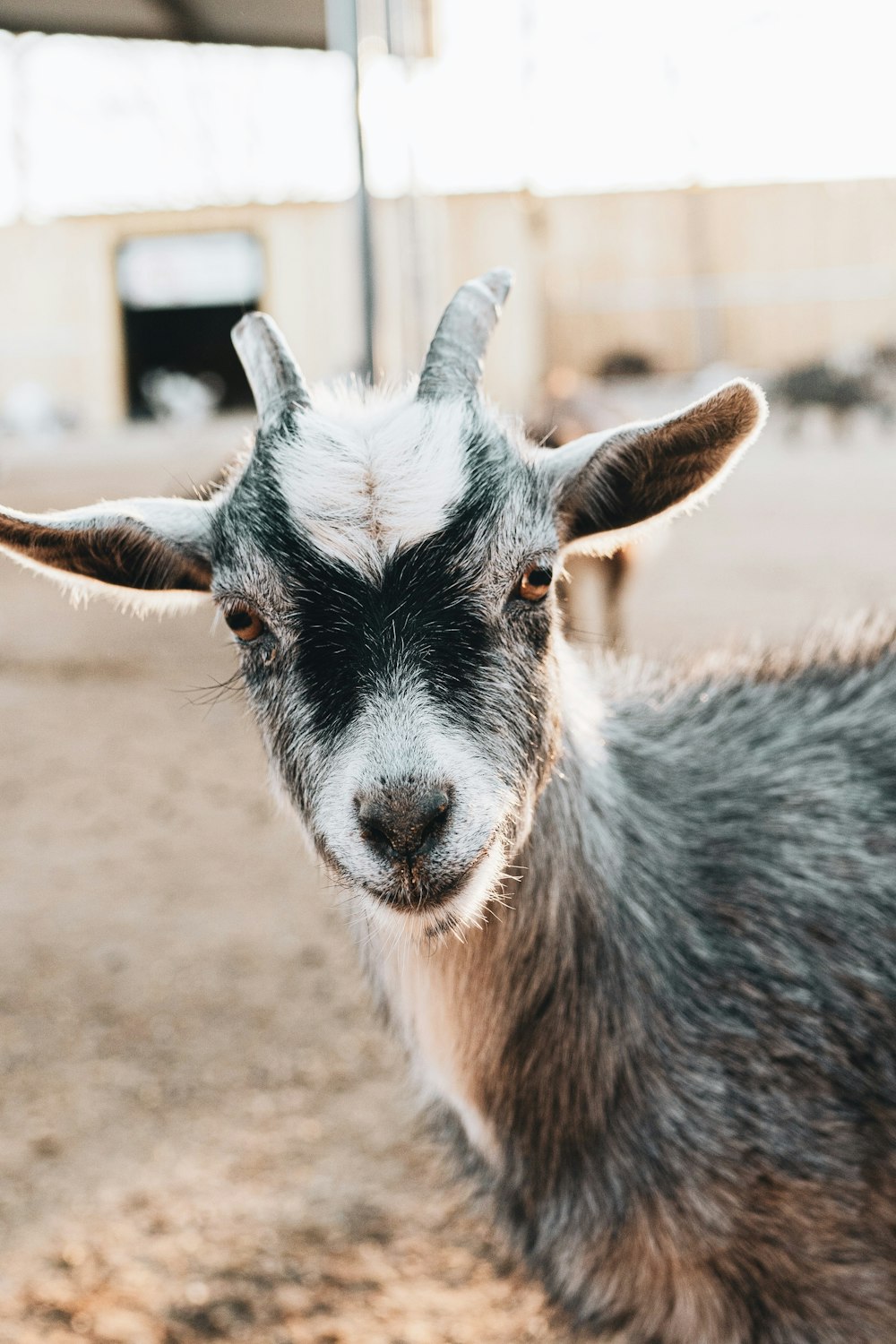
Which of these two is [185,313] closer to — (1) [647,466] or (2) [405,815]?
(1) [647,466]

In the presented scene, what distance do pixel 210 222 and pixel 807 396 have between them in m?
10.6

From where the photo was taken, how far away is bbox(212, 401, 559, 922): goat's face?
1.63 metres

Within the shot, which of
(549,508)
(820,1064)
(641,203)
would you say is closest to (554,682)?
(549,508)

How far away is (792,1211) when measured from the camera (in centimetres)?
201

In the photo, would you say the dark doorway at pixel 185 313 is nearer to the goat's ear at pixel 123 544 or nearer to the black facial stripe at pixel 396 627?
the goat's ear at pixel 123 544

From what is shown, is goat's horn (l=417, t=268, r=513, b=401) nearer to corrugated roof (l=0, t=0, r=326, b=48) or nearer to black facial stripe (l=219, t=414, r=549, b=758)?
black facial stripe (l=219, t=414, r=549, b=758)

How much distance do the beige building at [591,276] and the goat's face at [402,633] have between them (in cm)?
1747

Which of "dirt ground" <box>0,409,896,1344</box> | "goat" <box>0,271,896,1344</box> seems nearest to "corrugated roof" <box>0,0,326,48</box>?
"dirt ground" <box>0,409,896,1344</box>

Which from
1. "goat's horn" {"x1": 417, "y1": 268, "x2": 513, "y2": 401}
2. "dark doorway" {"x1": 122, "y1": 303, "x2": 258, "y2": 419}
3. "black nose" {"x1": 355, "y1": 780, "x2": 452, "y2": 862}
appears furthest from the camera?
"dark doorway" {"x1": 122, "y1": 303, "x2": 258, "y2": 419}

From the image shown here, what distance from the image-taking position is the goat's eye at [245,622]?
75.2 inches

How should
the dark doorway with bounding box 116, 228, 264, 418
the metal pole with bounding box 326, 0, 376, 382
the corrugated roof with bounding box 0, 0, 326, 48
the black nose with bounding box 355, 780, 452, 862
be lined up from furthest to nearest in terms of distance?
the dark doorway with bounding box 116, 228, 264, 418
the corrugated roof with bounding box 0, 0, 326, 48
the metal pole with bounding box 326, 0, 376, 382
the black nose with bounding box 355, 780, 452, 862

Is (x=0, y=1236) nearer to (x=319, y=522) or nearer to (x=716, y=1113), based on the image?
(x=716, y=1113)

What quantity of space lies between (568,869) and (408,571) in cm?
68

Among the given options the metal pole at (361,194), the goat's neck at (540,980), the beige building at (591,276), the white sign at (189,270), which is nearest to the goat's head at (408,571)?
the goat's neck at (540,980)
